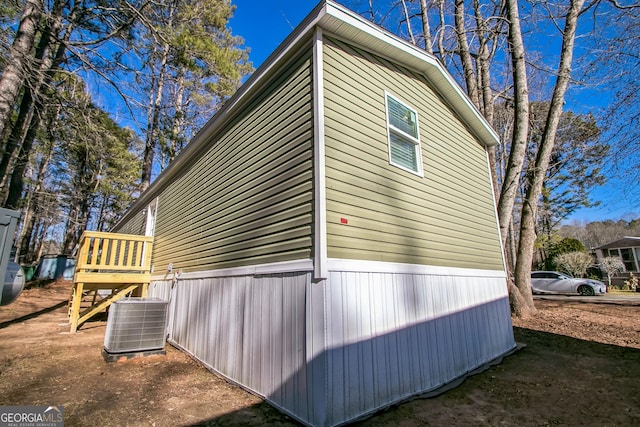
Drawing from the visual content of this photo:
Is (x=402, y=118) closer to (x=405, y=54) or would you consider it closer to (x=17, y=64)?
(x=405, y=54)

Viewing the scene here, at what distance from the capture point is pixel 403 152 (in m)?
4.75

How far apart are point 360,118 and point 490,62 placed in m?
11.2

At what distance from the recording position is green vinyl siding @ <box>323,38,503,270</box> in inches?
140

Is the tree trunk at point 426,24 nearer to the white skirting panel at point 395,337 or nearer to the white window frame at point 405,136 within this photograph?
the white window frame at point 405,136

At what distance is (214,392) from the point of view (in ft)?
12.5

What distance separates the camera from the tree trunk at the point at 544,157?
846cm

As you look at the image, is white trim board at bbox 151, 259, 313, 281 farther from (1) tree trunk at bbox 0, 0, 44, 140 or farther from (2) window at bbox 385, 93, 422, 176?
(1) tree trunk at bbox 0, 0, 44, 140

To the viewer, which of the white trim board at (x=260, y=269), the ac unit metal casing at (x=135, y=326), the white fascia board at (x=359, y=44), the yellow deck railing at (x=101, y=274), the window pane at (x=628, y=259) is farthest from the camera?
the window pane at (x=628, y=259)

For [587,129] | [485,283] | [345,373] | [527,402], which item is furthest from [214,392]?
[587,129]

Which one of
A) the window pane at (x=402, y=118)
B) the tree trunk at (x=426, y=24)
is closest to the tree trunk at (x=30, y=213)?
the tree trunk at (x=426, y=24)

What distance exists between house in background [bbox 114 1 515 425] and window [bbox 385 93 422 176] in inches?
1.1

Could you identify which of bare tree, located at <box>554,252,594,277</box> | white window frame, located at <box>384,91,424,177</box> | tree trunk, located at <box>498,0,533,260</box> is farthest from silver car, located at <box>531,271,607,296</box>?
white window frame, located at <box>384,91,424,177</box>

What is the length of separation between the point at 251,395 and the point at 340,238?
2.18m

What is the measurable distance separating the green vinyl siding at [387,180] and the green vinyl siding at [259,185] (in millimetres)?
344
